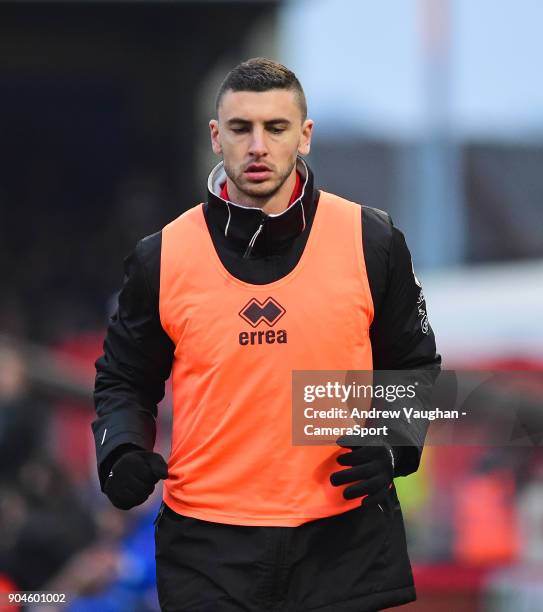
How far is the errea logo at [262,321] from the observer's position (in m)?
3.16

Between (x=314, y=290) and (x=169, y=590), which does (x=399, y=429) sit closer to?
(x=314, y=290)

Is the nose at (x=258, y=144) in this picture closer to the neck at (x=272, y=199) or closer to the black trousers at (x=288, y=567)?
the neck at (x=272, y=199)

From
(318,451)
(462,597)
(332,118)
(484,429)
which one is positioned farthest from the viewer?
(332,118)

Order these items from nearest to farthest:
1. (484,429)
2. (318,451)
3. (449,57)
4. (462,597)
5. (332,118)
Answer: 1. (318,451)
2. (484,429)
3. (462,597)
4. (449,57)
5. (332,118)

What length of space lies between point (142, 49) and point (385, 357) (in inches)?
604

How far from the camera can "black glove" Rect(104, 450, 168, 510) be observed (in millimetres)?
3195

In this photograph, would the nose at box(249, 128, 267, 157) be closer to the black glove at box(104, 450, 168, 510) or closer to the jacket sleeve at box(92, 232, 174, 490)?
the jacket sleeve at box(92, 232, 174, 490)

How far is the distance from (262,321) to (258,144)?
373 mm

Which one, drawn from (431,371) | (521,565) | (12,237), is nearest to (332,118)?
(12,237)

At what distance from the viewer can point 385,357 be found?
10.8ft

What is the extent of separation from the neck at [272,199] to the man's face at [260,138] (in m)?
0.02

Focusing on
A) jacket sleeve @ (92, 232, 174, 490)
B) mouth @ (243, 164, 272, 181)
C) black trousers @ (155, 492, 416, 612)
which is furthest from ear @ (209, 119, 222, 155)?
black trousers @ (155, 492, 416, 612)

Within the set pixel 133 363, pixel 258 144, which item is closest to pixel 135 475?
pixel 133 363

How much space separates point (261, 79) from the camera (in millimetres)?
3191
